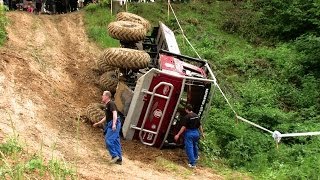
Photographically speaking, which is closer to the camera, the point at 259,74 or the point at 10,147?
the point at 10,147

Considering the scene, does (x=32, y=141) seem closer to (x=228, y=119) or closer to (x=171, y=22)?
(x=228, y=119)

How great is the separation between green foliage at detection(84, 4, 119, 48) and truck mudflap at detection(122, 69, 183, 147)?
759 cm

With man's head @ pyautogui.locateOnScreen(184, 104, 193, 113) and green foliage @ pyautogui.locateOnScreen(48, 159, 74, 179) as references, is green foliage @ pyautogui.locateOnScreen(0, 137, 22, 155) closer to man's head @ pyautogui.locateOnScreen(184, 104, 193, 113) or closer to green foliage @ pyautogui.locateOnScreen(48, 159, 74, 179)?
green foliage @ pyautogui.locateOnScreen(48, 159, 74, 179)

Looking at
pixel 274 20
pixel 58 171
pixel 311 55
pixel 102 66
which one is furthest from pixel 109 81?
pixel 274 20

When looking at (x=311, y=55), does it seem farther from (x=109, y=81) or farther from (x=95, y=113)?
(x=95, y=113)

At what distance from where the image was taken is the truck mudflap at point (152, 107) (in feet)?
34.9

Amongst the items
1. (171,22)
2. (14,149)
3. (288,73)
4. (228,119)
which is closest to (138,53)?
(228,119)

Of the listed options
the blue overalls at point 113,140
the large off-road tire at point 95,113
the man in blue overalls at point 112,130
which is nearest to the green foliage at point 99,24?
the large off-road tire at point 95,113

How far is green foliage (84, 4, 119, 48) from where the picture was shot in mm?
18375

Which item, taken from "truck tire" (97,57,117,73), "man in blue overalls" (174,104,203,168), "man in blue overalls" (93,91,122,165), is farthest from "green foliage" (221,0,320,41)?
"man in blue overalls" (93,91,122,165)

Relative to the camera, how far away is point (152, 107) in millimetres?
10789

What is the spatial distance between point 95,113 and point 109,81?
2.24 m

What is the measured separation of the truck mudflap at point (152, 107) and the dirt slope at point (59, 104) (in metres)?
0.33

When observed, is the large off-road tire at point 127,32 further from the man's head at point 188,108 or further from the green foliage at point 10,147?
the green foliage at point 10,147
